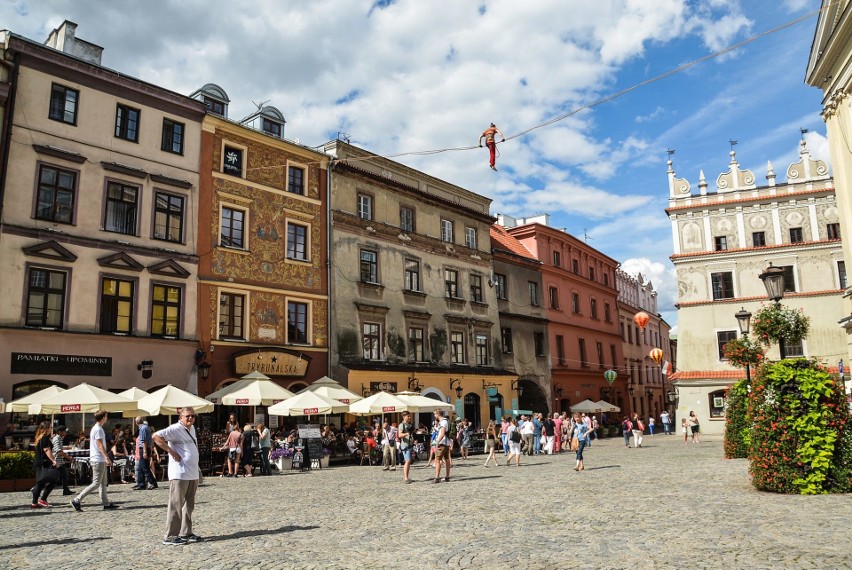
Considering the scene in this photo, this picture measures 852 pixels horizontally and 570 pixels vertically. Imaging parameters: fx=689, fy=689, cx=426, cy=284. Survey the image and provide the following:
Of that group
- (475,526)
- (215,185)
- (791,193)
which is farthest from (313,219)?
(791,193)

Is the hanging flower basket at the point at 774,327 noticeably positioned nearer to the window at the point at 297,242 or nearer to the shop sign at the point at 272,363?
the shop sign at the point at 272,363

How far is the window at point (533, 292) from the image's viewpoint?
44.0 meters

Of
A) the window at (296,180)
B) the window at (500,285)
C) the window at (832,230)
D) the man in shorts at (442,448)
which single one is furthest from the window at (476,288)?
the window at (832,230)

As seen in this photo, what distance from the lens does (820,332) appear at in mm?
41281

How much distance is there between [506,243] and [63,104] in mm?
27912

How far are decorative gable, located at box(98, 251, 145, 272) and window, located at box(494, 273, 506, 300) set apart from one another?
22322mm

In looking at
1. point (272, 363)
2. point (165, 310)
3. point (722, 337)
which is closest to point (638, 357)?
point (722, 337)

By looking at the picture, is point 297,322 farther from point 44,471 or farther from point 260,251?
point 44,471

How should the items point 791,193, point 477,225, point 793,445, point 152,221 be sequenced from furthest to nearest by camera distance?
1. point 791,193
2. point 477,225
3. point 152,221
4. point 793,445

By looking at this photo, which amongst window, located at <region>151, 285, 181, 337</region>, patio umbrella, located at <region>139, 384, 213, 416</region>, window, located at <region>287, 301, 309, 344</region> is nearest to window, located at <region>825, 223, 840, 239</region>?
window, located at <region>287, 301, 309, 344</region>

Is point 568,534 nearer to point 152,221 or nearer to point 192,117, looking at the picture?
point 152,221

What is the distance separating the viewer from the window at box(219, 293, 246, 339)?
1022 inches

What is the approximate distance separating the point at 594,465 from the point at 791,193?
29313 mm

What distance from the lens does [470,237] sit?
129ft
